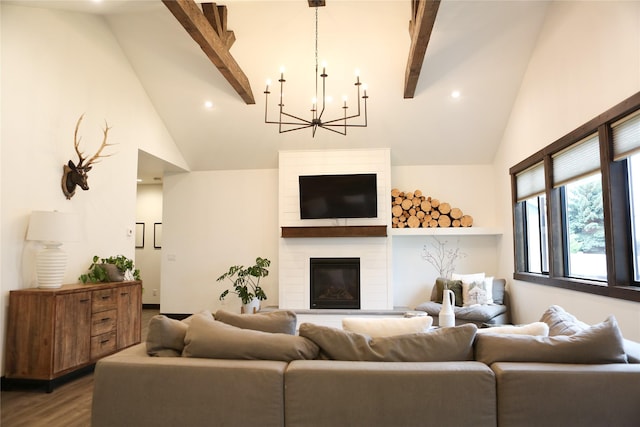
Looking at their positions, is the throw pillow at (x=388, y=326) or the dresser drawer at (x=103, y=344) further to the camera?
the dresser drawer at (x=103, y=344)

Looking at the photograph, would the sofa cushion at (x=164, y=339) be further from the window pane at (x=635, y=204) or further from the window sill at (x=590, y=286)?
the window pane at (x=635, y=204)

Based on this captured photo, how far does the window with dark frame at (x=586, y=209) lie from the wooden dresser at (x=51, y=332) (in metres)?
4.43

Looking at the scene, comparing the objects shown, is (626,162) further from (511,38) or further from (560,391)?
(560,391)

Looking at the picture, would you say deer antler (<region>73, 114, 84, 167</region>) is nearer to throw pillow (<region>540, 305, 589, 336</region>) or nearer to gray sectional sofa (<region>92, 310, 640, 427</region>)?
gray sectional sofa (<region>92, 310, 640, 427</region>)

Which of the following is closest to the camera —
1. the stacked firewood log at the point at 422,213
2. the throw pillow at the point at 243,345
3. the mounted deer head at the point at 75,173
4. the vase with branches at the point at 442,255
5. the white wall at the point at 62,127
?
the throw pillow at the point at 243,345

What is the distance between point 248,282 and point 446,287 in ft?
9.93

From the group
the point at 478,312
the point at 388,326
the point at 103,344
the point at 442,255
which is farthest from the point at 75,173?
the point at 442,255

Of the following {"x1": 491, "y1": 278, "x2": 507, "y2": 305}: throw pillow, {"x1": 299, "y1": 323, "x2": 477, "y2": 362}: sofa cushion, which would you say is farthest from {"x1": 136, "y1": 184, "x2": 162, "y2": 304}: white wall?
{"x1": 299, "y1": 323, "x2": 477, "y2": 362}: sofa cushion

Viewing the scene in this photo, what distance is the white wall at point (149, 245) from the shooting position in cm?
863

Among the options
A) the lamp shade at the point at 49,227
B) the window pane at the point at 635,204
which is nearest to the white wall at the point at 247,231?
the window pane at the point at 635,204

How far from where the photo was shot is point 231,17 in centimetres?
490

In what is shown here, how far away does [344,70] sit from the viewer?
5543mm

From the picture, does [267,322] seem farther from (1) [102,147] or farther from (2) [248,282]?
(2) [248,282]

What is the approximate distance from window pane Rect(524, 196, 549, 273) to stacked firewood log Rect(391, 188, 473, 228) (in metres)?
1.03
